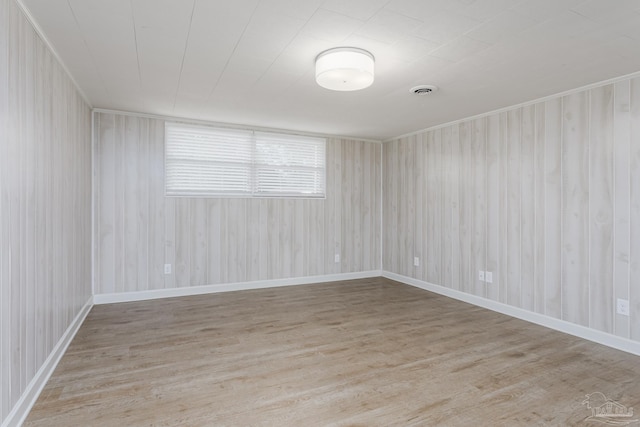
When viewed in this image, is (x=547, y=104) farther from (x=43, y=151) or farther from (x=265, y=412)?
(x=43, y=151)

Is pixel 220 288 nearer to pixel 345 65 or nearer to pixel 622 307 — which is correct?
pixel 345 65

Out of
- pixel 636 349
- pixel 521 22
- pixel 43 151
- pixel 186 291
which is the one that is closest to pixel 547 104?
pixel 521 22

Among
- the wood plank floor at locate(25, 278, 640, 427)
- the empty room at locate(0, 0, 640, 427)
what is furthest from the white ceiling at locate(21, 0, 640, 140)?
the wood plank floor at locate(25, 278, 640, 427)

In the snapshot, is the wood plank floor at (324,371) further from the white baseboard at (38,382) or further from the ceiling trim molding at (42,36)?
the ceiling trim molding at (42,36)

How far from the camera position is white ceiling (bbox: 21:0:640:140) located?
1.94m

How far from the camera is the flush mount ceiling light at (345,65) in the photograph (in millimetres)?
2381

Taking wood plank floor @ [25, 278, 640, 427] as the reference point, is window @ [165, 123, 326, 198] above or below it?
above

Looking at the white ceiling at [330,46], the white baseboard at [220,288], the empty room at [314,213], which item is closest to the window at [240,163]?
the empty room at [314,213]

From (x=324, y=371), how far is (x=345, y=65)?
218 cm

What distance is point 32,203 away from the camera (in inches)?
81.5

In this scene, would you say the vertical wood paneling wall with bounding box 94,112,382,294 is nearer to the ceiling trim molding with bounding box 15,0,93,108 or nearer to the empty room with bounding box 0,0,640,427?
the empty room with bounding box 0,0,640,427

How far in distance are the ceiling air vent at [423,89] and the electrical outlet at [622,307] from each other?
2.44 metres

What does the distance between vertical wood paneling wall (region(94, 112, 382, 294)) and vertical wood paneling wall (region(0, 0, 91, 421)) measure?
1041 millimetres

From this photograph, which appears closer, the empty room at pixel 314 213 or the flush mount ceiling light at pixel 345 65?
the empty room at pixel 314 213
